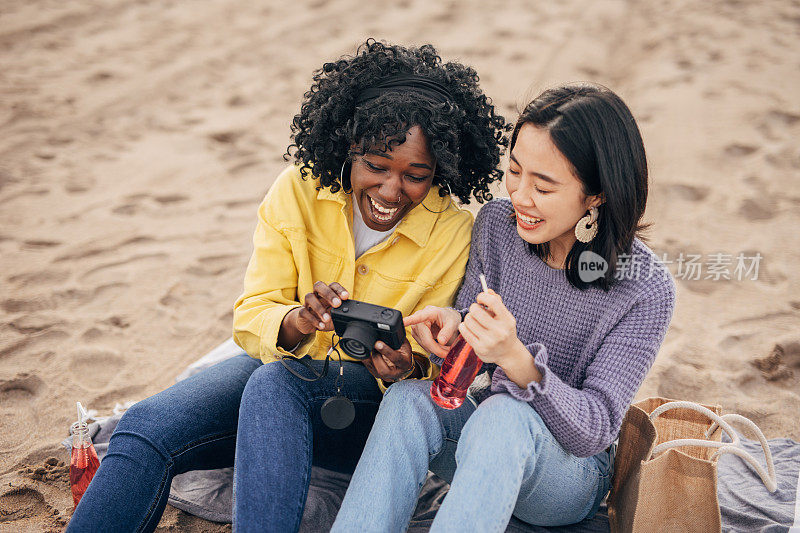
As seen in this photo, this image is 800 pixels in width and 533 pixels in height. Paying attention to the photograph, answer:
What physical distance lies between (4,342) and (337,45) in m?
4.50

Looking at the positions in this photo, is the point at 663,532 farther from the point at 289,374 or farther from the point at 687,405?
the point at 289,374

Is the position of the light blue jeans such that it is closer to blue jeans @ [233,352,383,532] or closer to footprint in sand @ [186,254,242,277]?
blue jeans @ [233,352,383,532]

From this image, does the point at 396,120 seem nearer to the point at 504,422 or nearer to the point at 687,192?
the point at 504,422

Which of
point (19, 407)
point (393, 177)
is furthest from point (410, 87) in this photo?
point (19, 407)

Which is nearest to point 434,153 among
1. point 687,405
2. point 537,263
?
point 537,263

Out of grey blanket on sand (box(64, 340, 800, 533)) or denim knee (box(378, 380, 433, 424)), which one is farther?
grey blanket on sand (box(64, 340, 800, 533))

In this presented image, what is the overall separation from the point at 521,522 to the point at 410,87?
1455 mm

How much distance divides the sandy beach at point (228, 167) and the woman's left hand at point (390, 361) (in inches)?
32.9

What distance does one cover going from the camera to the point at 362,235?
2.43 metres

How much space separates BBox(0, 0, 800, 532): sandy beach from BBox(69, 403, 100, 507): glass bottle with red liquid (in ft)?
0.53

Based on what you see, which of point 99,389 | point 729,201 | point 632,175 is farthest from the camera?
point 729,201

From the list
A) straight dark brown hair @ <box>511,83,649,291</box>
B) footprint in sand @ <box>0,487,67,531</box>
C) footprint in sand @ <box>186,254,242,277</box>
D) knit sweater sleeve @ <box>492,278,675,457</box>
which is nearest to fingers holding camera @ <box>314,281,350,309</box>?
knit sweater sleeve @ <box>492,278,675,457</box>

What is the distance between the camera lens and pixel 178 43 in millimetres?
6590

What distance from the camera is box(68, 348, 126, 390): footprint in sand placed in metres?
3.05
